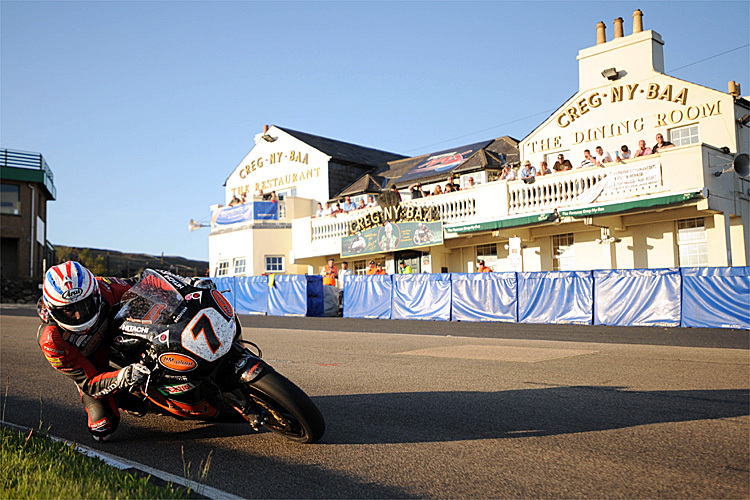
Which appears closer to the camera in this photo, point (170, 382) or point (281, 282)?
point (170, 382)

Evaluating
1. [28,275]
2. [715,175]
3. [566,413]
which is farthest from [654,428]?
[28,275]

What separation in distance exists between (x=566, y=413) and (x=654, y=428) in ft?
2.75

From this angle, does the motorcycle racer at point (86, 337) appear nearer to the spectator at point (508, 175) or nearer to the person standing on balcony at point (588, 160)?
the person standing on balcony at point (588, 160)

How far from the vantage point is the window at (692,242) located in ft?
69.9

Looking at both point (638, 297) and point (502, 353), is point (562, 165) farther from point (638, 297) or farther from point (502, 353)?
point (502, 353)

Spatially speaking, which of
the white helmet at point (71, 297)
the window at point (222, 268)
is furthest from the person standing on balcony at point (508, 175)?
the white helmet at point (71, 297)

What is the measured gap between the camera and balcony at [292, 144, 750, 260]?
19.7 meters

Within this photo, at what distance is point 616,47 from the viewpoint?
2412cm

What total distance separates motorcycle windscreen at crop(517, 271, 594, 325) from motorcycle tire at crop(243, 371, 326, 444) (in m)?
14.9

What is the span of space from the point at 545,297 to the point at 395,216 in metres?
11.9

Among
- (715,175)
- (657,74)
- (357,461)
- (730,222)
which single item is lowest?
(357,461)

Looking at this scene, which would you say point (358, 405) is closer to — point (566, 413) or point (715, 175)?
point (566, 413)

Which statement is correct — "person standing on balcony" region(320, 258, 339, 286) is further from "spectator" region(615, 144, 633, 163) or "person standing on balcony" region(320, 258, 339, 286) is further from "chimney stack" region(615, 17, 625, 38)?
"chimney stack" region(615, 17, 625, 38)

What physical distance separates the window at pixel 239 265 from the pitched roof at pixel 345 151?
27.0 feet
